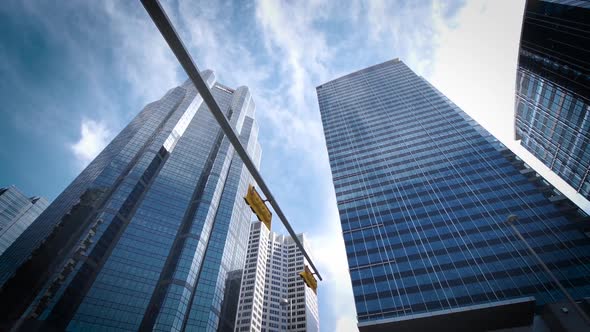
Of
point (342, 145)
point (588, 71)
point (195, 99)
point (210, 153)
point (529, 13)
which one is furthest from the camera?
point (195, 99)

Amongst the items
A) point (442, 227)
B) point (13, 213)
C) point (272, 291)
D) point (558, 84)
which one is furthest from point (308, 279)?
point (13, 213)

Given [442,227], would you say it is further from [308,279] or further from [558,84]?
[308,279]

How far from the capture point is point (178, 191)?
317 feet

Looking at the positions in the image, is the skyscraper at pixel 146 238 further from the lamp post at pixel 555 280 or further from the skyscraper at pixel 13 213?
the skyscraper at pixel 13 213

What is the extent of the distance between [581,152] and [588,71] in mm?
16759

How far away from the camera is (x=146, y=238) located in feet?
259

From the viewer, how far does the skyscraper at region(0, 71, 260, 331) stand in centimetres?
6175

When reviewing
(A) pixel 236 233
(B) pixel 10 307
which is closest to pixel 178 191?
(A) pixel 236 233

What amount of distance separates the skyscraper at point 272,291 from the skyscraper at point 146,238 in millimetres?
19311

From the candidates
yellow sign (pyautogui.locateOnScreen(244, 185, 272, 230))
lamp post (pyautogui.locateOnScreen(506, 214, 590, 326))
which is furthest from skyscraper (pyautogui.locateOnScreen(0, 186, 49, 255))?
lamp post (pyautogui.locateOnScreen(506, 214, 590, 326))

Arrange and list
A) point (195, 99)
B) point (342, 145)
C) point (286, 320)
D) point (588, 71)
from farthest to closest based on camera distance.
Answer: point (195, 99)
point (286, 320)
point (342, 145)
point (588, 71)

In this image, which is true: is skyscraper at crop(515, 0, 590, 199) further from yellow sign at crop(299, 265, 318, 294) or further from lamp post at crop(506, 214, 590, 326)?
yellow sign at crop(299, 265, 318, 294)

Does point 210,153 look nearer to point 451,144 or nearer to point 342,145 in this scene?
point 342,145

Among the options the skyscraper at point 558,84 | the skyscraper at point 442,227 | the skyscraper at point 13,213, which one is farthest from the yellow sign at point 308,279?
the skyscraper at point 13,213
